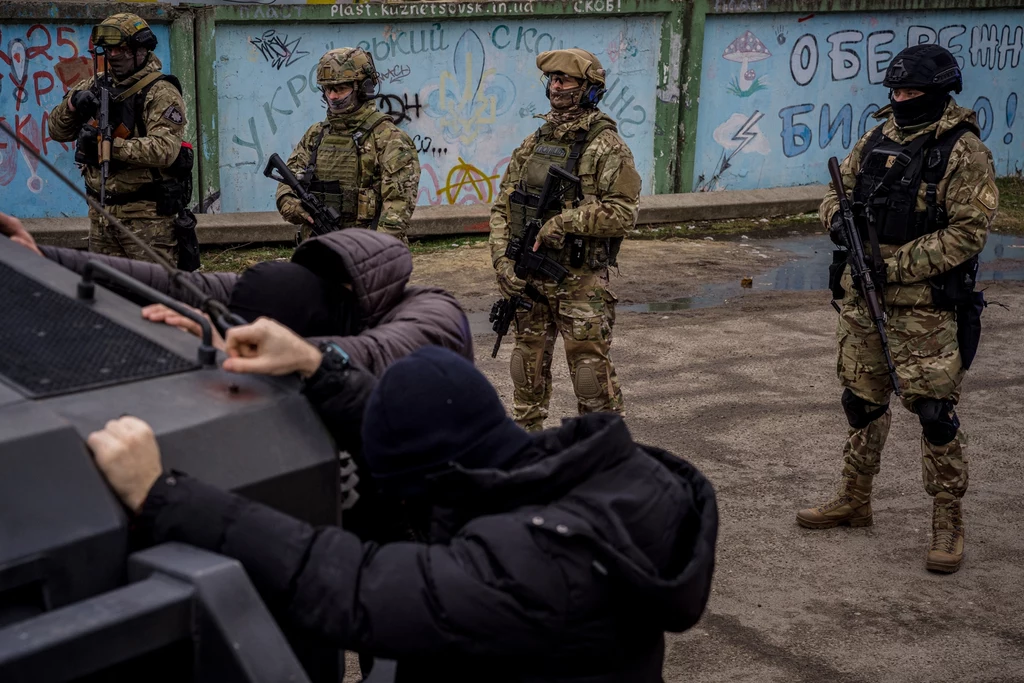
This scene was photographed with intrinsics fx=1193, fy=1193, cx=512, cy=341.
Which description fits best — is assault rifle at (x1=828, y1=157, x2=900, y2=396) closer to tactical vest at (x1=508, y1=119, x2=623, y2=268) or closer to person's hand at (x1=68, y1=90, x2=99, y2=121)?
tactical vest at (x1=508, y1=119, x2=623, y2=268)

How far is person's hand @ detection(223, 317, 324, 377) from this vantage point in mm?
1999

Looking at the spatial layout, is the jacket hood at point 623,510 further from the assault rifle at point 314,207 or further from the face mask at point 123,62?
the face mask at point 123,62

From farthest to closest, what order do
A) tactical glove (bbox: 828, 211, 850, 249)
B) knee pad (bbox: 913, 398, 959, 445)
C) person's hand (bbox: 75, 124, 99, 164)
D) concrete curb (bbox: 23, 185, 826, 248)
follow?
1. concrete curb (bbox: 23, 185, 826, 248)
2. person's hand (bbox: 75, 124, 99, 164)
3. tactical glove (bbox: 828, 211, 850, 249)
4. knee pad (bbox: 913, 398, 959, 445)

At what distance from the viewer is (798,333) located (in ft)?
27.1

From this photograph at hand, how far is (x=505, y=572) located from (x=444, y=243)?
9.33 m

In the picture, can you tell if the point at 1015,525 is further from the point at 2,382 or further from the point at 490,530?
the point at 2,382

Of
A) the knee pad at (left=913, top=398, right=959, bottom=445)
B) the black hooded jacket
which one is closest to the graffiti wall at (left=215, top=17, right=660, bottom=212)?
the knee pad at (left=913, top=398, right=959, bottom=445)

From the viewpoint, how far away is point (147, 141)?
270 inches

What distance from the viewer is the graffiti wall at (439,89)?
11.0 metres

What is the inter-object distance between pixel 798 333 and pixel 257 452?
22.4 feet

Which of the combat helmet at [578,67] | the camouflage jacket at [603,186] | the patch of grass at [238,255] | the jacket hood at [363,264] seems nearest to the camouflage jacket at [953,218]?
the camouflage jacket at [603,186]

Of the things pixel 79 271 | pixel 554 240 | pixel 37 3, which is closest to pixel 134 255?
pixel 554 240

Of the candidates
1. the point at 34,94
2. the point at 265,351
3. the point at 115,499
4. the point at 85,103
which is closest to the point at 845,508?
the point at 265,351

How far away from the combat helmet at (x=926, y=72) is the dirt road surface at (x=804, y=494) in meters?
1.87
